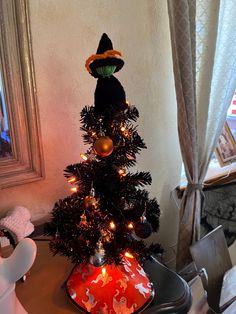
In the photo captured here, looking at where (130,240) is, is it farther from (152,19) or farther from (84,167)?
(152,19)

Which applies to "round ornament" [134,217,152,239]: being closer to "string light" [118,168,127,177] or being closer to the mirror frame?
"string light" [118,168,127,177]

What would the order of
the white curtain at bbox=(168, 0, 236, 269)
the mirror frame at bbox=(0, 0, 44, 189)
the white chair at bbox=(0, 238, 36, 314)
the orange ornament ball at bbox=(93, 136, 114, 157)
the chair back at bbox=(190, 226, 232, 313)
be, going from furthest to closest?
the chair back at bbox=(190, 226, 232, 313) → the white curtain at bbox=(168, 0, 236, 269) → the mirror frame at bbox=(0, 0, 44, 189) → the orange ornament ball at bbox=(93, 136, 114, 157) → the white chair at bbox=(0, 238, 36, 314)

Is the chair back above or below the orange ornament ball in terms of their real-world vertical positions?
below

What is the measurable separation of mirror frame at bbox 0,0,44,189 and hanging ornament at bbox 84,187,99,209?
1.01 ft

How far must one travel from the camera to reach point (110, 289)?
26.7 inches

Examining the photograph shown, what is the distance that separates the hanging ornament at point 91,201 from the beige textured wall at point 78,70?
0.34 metres

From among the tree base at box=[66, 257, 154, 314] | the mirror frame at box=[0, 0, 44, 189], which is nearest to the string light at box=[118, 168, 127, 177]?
the tree base at box=[66, 257, 154, 314]

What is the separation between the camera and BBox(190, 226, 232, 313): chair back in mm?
1229

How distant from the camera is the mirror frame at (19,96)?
792mm

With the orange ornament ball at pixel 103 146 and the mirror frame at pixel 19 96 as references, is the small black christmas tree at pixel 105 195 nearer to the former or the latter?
the orange ornament ball at pixel 103 146

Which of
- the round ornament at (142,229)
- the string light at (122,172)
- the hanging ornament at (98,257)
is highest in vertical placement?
the string light at (122,172)

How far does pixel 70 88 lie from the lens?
97cm

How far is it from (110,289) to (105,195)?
24cm

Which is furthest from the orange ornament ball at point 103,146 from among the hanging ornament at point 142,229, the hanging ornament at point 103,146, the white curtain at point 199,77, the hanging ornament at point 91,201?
the white curtain at point 199,77
